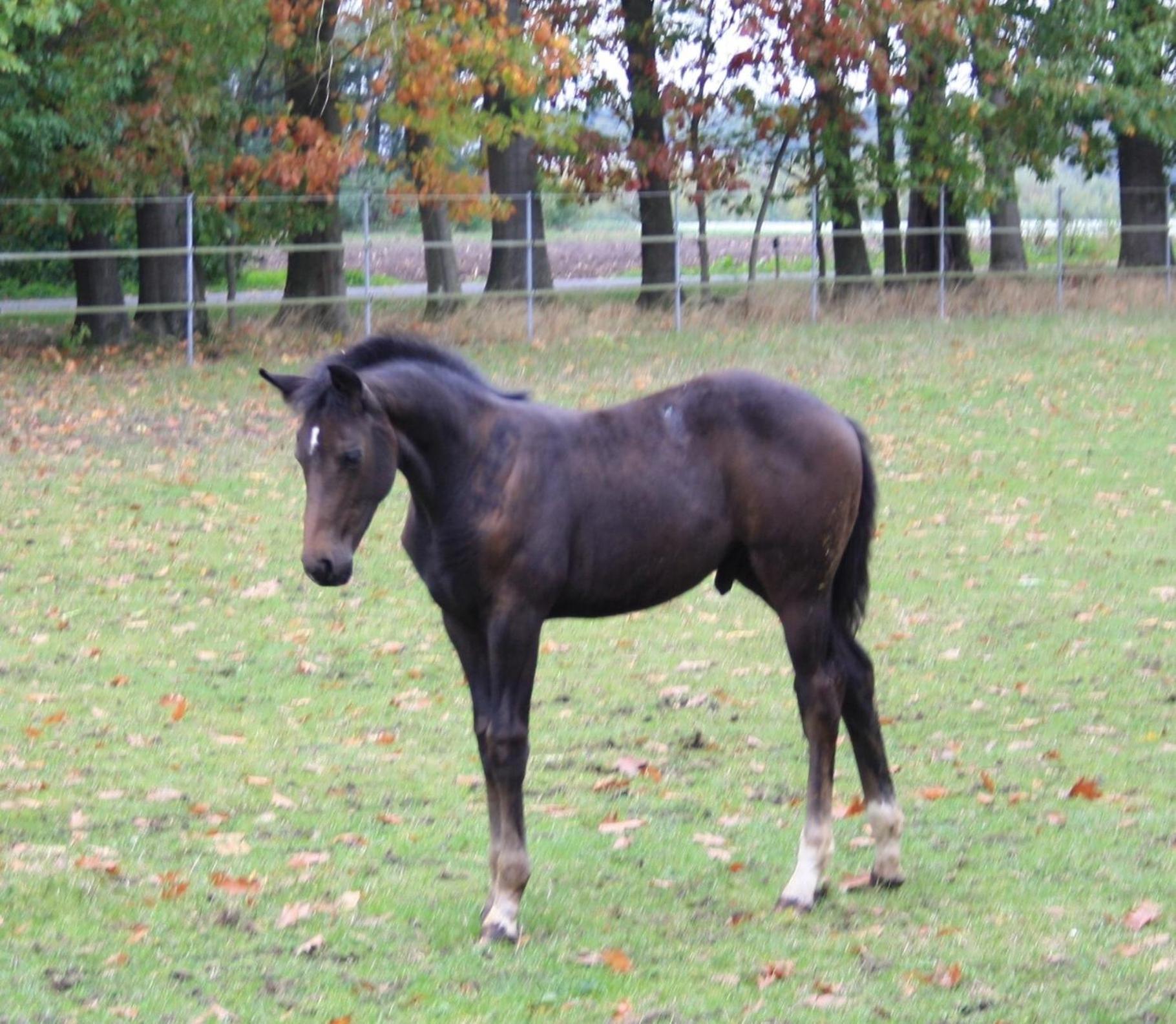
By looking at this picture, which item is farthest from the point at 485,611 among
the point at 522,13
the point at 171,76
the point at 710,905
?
the point at 522,13

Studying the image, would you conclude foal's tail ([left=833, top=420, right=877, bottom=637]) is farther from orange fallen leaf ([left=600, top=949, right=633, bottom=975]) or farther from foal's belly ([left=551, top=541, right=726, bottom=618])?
orange fallen leaf ([left=600, top=949, right=633, bottom=975])

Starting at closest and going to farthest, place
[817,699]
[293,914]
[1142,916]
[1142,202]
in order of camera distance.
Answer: [1142,916]
[293,914]
[817,699]
[1142,202]

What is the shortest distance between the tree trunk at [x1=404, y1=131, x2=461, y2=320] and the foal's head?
15.7 meters

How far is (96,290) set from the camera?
21391 millimetres

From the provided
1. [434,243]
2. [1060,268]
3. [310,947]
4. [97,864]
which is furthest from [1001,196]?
[310,947]

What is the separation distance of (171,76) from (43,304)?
939 centimetres

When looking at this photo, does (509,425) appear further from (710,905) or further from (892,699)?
(892,699)

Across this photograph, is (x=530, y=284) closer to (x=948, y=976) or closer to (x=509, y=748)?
(x=509, y=748)

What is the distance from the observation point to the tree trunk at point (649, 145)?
83.5 ft

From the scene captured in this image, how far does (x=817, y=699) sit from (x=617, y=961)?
1199 millimetres

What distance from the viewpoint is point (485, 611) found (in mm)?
5516

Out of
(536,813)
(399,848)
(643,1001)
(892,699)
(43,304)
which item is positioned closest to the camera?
(643,1001)

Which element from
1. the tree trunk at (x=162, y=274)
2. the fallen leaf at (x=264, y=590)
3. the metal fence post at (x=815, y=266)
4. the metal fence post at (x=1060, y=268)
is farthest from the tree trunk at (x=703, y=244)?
the fallen leaf at (x=264, y=590)

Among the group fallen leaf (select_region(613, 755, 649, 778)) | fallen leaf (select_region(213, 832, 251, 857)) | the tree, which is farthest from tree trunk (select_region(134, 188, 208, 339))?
fallen leaf (select_region(213, 832, 251, 857))
